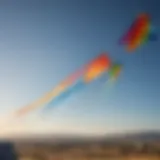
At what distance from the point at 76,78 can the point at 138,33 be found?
255 millimetres

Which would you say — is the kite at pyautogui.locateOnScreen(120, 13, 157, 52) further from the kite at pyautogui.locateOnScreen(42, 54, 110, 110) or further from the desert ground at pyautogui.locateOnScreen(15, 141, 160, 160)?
the desert ground at pyautogui.locateOnScreen(15, 141, 160, 160)

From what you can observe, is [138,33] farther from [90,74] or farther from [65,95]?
[65,95]

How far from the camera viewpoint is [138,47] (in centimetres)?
143

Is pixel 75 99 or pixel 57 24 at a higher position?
pixel 57 24

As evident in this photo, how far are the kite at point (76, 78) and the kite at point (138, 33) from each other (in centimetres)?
9

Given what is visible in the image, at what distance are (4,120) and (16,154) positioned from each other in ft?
0.38

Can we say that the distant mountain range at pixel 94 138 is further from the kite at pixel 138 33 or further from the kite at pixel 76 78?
the kite at pixel 138 33

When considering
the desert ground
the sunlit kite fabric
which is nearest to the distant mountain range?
the desert ground

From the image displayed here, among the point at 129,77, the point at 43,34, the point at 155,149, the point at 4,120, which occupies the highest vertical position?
the point at 43,34

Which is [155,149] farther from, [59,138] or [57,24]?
[57,24]

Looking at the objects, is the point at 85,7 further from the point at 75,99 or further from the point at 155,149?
the point at 155,149

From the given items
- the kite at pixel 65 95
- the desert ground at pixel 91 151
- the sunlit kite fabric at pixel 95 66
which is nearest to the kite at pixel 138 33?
the sunlit kite fabric at pixel 95 66

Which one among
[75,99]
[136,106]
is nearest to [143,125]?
[136,106]

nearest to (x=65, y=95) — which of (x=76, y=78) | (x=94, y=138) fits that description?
(x=76, y=78)
